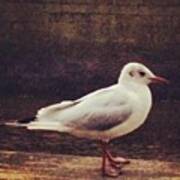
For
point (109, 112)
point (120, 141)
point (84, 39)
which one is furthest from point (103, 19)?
point (109, 112)

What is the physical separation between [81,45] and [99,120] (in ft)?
32.3

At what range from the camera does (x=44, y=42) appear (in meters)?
14.3

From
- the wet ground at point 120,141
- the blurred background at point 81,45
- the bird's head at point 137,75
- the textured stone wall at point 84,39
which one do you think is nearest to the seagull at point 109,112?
the bird's head at point 137,75

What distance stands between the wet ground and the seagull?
4060mm

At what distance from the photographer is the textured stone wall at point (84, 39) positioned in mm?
13758

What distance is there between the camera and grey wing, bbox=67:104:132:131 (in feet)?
14.0

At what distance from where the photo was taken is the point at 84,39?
14.1 metres

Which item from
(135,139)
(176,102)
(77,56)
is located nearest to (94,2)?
(77,56)

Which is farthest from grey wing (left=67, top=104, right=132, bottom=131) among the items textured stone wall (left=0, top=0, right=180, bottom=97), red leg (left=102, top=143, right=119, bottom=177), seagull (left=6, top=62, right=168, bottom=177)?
textured stone wall (left=0, top=0, right=180, bottom=97)

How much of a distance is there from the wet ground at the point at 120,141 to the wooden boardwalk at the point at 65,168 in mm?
3868

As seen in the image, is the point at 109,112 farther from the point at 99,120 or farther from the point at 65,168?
the point at 65,168

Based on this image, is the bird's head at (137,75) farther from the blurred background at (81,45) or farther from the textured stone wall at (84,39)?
the textured stone wall at (84,39)

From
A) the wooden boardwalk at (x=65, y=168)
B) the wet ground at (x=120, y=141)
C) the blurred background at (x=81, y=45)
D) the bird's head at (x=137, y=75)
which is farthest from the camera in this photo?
the blurred background at (x=81, y=45)

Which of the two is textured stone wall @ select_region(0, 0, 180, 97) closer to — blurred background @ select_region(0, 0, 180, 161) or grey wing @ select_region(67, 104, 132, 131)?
blurred background @ select_region(0, 0, 180, 161)
